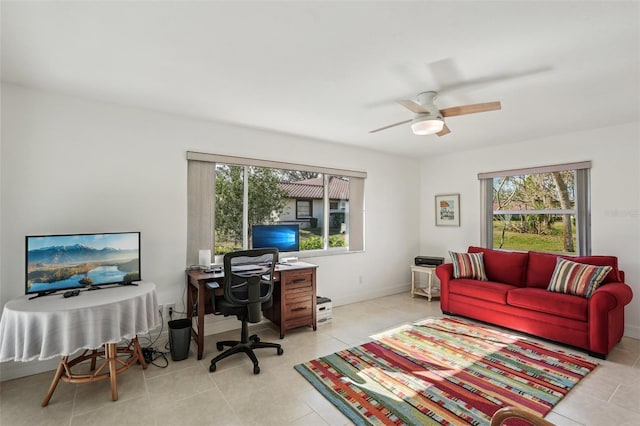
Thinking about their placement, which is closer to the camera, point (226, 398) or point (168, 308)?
point (226, 398)

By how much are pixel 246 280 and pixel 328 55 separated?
6.34 feet

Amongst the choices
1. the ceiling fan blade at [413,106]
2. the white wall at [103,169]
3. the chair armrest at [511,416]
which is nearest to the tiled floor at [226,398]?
the white wall at [103,169]

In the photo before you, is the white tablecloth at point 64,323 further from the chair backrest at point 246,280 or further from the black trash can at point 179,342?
the chair backrest at point 246,280

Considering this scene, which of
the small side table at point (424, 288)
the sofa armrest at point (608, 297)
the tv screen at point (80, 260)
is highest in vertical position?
the tv screen at point (80, 260)

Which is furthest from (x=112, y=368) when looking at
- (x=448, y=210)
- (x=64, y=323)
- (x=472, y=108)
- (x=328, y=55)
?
(x=448, y=210)

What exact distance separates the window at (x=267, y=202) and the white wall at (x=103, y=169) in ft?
0.42

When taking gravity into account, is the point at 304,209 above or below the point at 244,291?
above

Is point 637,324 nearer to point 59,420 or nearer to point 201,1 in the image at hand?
point 201,1

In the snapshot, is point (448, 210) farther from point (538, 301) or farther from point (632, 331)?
point (632, 331)

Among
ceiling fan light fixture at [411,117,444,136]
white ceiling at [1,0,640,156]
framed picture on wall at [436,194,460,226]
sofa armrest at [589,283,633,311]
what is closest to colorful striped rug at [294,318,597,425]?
sofa armrest at [589,283,633,311]

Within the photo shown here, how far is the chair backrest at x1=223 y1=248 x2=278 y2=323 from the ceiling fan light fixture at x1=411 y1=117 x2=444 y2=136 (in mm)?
1763

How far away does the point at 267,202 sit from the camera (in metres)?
4.05

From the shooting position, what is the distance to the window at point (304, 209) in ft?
14.4

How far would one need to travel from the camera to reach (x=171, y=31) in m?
1.88
